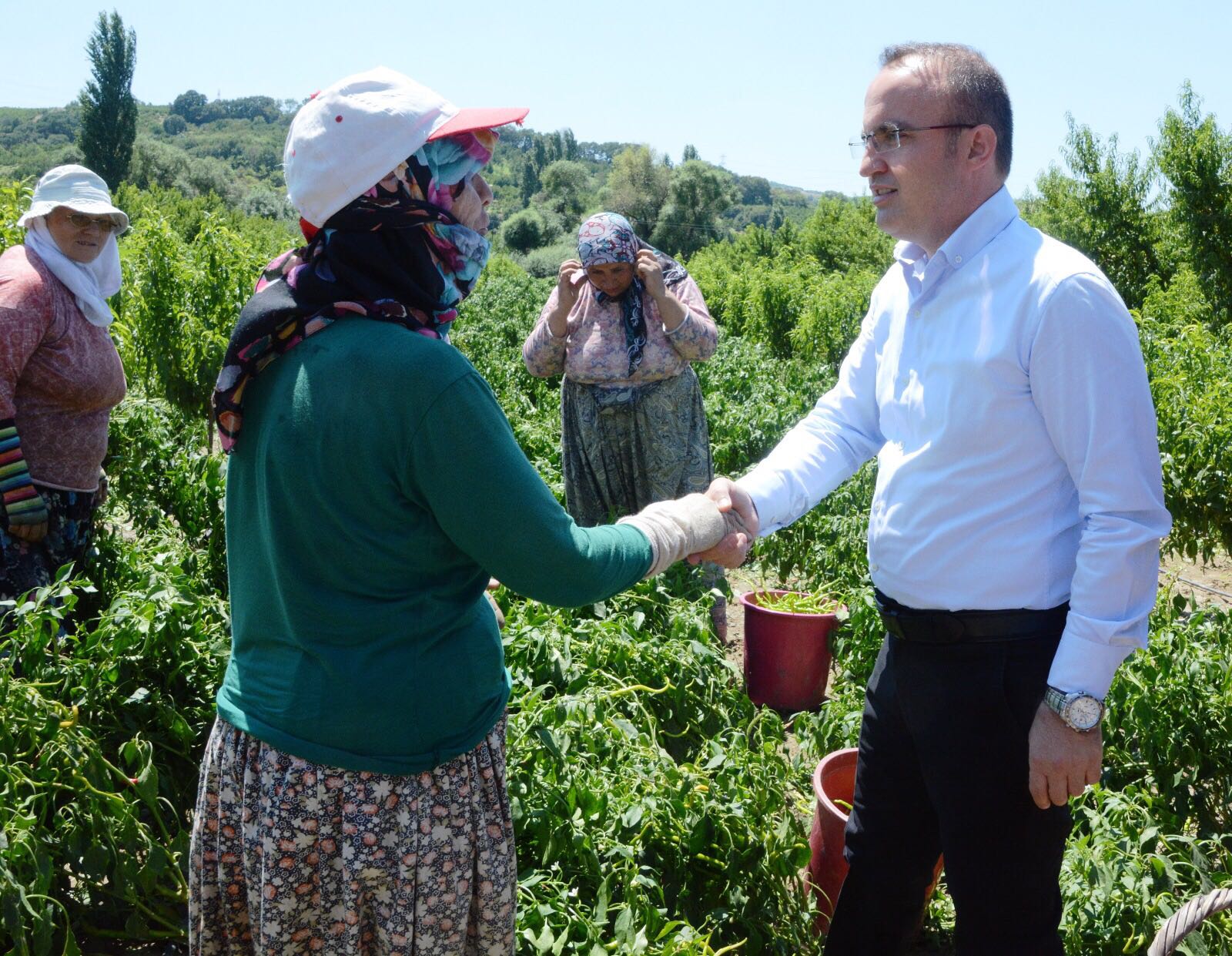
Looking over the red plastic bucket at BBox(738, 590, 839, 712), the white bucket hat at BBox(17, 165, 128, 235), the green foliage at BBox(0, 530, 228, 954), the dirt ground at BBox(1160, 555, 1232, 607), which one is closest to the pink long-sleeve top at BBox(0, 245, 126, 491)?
the white bucket hat at BBox(17, 165, 128, 235)

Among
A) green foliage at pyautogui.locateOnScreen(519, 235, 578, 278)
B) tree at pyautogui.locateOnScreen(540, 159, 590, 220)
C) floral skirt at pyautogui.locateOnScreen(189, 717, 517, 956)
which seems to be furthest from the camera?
tree at pyautogui.locateOnScreen(540, 159, 590, 220)

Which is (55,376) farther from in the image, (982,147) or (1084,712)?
(1084,712)

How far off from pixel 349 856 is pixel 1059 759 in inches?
44.9

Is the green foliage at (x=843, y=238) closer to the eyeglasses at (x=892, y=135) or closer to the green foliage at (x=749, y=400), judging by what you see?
the green foliage at (x=749, y=400)

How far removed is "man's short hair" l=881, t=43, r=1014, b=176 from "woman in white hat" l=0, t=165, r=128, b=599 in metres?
2.61

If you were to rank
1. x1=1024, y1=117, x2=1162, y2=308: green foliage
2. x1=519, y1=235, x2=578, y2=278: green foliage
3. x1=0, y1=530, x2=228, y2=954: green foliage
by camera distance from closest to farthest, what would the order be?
1. x1=0, y1=530, x2=228, y2=954: green foliage
2. x1=1024, y1=117, x2=1162, y2=308: green foliage
3. x1=519, y1=235, x2=578, y2=278: green foliage

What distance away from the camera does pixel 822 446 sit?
2.35m

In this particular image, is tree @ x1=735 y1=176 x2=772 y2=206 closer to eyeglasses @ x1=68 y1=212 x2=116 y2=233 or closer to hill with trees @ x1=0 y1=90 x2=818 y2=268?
hill with trees @ x1=0 y1=90 x2=818 y2=268

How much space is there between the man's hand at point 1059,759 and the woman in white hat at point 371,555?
2.41ft

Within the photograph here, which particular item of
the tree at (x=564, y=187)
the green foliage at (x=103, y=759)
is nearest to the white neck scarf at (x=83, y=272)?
the green foliage at (x=103, y=759)

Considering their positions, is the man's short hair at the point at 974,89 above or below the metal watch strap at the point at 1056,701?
above

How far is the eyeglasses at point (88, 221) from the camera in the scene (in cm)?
334

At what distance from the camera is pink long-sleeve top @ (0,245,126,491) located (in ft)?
9.87

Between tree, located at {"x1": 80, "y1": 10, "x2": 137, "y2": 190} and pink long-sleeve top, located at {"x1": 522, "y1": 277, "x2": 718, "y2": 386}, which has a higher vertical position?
tree, located at {"x1": 80, "y1": 10, "x2": 137, "y2": 190}
